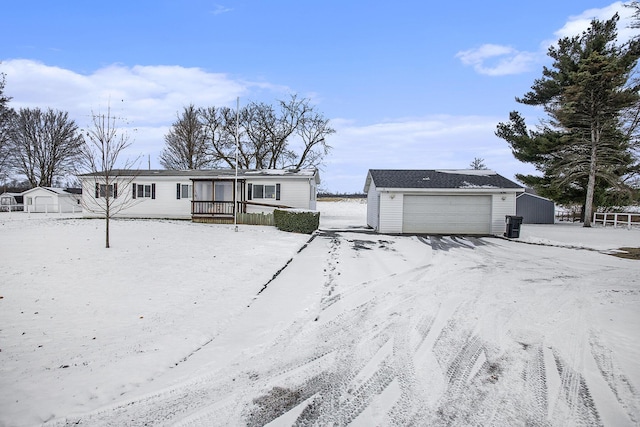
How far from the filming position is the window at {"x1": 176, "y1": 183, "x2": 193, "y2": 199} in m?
21.4

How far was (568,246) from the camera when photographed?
13.6 m

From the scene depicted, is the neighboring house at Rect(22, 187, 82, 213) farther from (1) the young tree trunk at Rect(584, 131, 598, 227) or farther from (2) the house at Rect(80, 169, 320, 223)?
(1) the young tree trunk at Rect(584, 131, 598, 227)

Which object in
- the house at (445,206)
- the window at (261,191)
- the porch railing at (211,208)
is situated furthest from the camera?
the window at (261,191)

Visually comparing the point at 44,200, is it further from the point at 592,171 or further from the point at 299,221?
the point at 592,171

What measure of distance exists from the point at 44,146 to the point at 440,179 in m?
44.6

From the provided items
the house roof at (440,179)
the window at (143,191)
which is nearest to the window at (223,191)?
the window at (143,191)

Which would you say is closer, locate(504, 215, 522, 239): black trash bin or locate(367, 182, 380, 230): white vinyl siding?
locate(504, 215, 522, 239): black trash bin

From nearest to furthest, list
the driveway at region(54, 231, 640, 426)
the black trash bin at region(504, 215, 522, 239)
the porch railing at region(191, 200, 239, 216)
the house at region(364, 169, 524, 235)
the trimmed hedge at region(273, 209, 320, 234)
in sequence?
1. the driveway at region(54, 231, 640, 426)
2. the trimmed hedge at region(273, 209, 320, 234)
3. the black trash bin at region(504, 215, 522, 239)
4. the house at region(364, 169, 524, 235)
5. the porch railing at region(191, 200, 239, 216)

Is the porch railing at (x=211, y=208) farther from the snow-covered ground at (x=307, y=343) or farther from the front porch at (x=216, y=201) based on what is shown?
the snow-covered ground at (x=307, y=343)

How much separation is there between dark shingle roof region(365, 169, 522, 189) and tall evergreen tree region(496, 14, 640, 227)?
874cm

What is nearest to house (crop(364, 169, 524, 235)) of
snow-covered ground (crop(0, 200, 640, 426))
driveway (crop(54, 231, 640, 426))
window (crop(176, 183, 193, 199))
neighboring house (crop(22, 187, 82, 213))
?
snow-covered ground (crop(0, 200, 640, 426))

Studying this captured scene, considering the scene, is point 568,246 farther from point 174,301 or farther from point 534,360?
point 174,301

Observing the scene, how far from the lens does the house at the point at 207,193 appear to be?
760 inches

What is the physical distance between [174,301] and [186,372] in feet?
8.24
